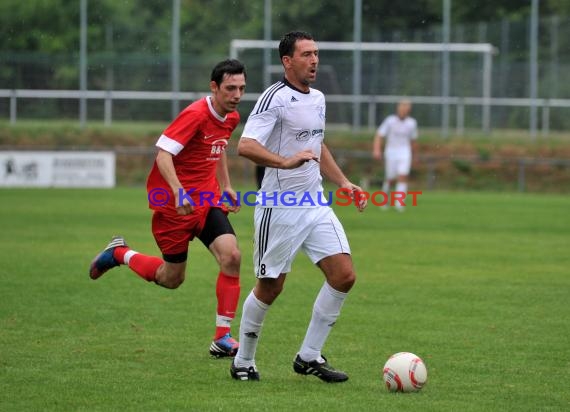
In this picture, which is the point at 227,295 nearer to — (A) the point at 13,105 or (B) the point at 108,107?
(B) the point at 108,107

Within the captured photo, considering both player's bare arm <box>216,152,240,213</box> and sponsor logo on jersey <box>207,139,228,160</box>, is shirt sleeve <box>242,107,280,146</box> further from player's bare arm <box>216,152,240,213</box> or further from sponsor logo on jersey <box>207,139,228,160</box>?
player's bare arm <box>216,152,240,213</box>

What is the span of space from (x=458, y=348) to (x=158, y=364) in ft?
7.43

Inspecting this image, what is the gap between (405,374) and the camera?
665 centimetres

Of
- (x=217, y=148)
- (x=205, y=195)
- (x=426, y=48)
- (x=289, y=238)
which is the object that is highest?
(x=426, y=48)

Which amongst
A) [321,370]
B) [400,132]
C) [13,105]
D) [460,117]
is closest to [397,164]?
[400,132]

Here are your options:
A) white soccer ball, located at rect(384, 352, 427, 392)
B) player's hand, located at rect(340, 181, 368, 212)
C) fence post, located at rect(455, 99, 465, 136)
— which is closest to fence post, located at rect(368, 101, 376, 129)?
fence post, located at rect(455, 99, 465, 136)

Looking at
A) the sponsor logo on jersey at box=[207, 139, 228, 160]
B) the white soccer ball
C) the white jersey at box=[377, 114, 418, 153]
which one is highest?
the white jersey at box=[377, 114, 418, 153]

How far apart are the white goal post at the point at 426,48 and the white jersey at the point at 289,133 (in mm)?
24985

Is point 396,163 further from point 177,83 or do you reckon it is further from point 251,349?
point 251,349

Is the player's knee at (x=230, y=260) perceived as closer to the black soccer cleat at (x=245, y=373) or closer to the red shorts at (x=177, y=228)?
the red shorts at (x=177, y=228)

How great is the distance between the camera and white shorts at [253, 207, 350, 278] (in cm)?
713

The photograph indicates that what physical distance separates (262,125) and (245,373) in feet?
5.23

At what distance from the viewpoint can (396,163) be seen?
2336 cm

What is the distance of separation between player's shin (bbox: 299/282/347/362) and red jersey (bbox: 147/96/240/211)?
1.52 meters
